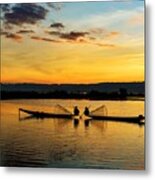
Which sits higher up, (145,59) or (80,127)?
(145,59)

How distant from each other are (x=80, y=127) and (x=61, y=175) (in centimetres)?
22

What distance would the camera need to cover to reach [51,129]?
2107mm

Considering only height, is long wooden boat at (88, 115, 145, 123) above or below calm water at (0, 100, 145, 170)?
above

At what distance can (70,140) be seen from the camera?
2.08 m

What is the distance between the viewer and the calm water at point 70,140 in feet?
6.70

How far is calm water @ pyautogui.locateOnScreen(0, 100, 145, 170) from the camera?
2.04 meters

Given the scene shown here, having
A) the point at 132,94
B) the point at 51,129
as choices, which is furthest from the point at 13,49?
the point at 132,94

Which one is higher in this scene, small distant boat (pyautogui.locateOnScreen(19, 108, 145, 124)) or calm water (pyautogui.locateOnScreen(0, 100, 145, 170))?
small distant boat (pyautogui.locateOnScreen(19, 108, 145, 124))

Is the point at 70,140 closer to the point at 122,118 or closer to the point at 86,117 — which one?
the point at 86,117

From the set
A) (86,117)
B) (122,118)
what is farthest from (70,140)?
(122,118)

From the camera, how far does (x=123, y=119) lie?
6.72 ft

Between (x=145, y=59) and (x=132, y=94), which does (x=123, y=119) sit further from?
(x=145, y=59)

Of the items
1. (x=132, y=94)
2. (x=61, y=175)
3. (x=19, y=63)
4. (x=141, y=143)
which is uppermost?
(x=19, y=63)

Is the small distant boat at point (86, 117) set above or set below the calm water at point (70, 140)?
above
